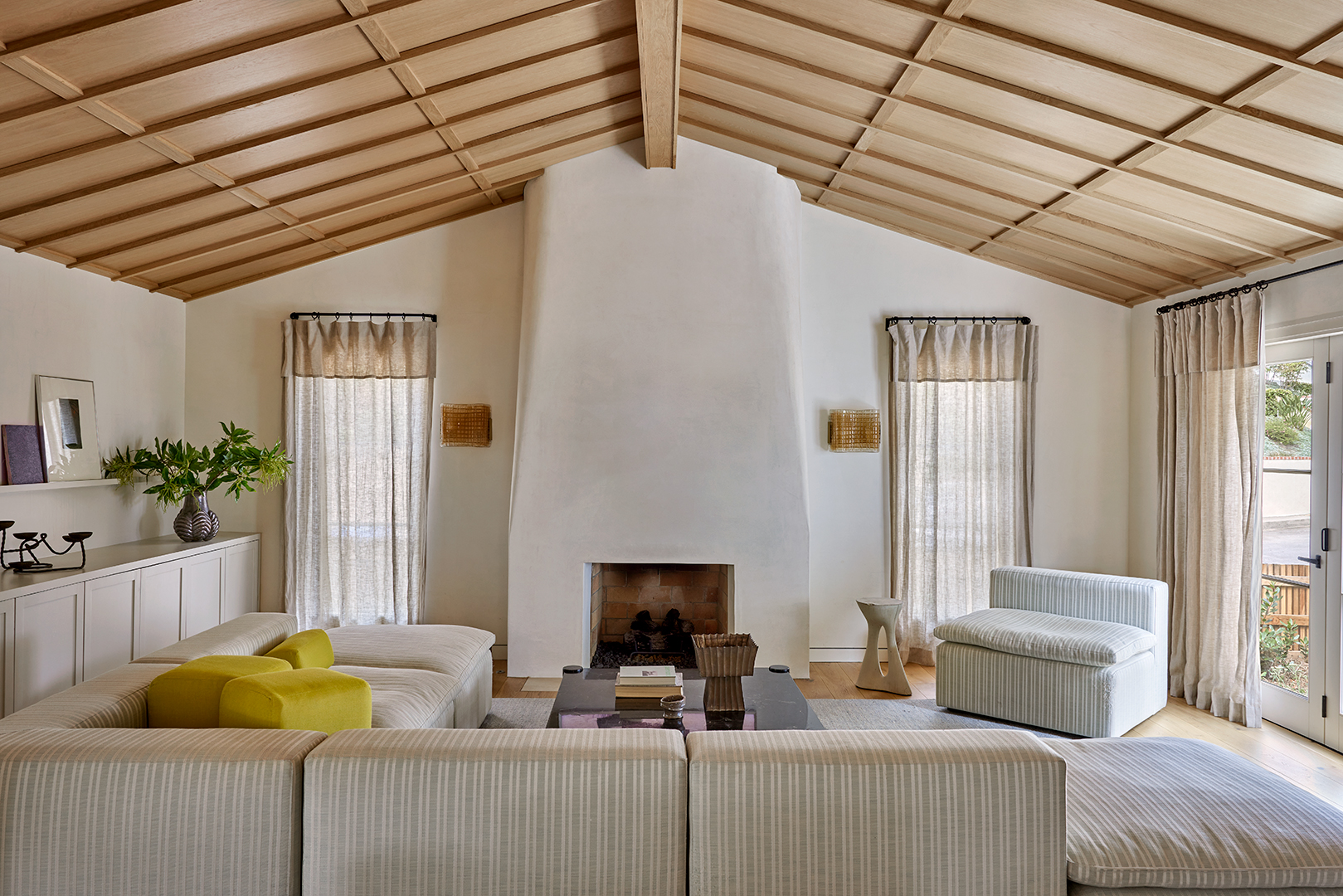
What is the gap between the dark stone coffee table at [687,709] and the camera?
2.88 metres

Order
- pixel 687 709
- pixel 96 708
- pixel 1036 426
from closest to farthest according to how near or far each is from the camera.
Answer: pixel 96 708, pixel 687 709, pixel 1036 426

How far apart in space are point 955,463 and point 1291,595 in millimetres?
1879

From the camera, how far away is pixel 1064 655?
3.87m

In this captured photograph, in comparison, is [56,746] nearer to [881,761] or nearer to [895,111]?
[881,761]

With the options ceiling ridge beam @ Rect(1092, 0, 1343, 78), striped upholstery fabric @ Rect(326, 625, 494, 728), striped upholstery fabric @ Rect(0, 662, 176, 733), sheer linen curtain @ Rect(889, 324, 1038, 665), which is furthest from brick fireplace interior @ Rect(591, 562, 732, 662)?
ceiling ridge beam @ Rect(1092, 0, 1343, 78)

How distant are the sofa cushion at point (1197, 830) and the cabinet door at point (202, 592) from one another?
4352 millimetres

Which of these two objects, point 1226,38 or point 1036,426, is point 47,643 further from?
point 1036,426

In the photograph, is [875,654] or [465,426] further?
[465,426]

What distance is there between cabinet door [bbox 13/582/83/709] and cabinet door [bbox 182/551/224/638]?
0.81m

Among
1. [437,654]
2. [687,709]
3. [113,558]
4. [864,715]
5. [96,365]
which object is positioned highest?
[96,365]

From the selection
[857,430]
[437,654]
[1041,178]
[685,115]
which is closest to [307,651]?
[437,654]

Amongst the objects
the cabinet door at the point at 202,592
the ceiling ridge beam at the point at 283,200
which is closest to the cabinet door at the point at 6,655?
the cabinet door at the point at 202,592

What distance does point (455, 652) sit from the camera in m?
3.59

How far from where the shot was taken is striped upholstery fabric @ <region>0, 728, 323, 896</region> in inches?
64.0
